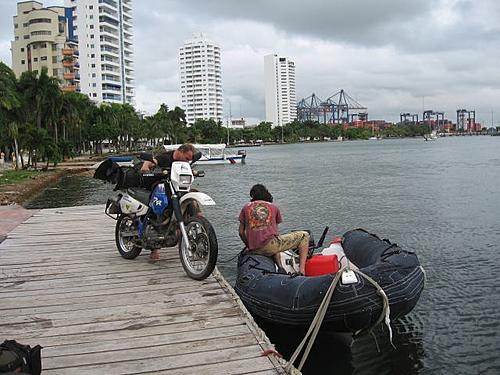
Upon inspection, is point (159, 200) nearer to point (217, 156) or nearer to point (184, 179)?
point (184, 179)

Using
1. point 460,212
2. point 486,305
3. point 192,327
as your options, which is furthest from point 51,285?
point 460,212

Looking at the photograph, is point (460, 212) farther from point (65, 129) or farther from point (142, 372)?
point (65, 129)

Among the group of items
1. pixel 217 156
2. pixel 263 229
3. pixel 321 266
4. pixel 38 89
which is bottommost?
pixel 321 266

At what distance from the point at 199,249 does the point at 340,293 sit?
6.28 ft

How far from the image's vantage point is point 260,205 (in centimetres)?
632

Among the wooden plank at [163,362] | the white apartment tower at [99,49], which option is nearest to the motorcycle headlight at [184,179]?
the wooden plank at [163,362]

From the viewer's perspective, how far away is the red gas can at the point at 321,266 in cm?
655

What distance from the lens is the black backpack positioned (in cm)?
313

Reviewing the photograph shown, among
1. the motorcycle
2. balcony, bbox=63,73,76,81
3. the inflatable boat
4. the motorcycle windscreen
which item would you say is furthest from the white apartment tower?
the inflatable boat

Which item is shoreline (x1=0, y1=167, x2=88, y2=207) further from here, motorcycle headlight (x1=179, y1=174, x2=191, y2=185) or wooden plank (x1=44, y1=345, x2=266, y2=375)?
wooden plank (x1=44, y1=345, x2=266, y2=375)

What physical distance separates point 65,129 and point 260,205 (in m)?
65.4

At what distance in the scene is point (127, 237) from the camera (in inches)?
297

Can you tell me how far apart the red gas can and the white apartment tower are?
117 meters

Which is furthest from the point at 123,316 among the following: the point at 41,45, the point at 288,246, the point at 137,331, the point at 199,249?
the point at 41,45
